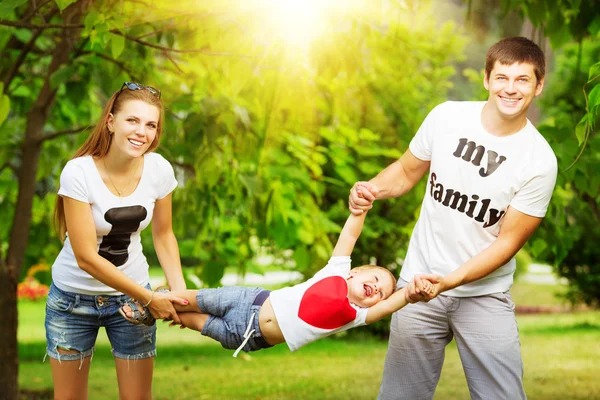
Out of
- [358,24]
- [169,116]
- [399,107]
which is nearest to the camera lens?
[358,24]

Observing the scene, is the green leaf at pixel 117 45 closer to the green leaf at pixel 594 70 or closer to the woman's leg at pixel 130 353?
the woman's leg at pixel 130 353

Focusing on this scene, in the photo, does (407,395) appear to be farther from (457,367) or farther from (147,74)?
(457,367)

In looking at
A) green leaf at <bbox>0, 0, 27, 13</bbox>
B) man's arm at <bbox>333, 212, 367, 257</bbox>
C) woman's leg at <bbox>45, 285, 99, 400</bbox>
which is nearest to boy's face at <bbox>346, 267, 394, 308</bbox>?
man's arm at <bbox>333, 212, 367, 257</bbox>

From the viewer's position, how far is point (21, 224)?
18.3 ft

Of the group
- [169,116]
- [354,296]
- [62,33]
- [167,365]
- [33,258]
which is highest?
[62,33]

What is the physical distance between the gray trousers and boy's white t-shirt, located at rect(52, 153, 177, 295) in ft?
3.32

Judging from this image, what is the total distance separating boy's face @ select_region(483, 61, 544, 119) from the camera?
2.94 metres

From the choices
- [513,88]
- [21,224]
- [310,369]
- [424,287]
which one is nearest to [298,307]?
[424,287]

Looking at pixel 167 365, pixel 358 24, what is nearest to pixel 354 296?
pixel 358 24

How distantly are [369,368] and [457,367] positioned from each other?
2.62ft

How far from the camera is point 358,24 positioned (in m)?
4.59

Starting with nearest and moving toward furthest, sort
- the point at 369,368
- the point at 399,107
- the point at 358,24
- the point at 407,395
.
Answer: the point at 407,395 → the point at 358,24 → the point at 369,368 → the point at 399,107

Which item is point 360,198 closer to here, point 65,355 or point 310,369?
point 65,355

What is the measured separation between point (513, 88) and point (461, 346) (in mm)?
982
